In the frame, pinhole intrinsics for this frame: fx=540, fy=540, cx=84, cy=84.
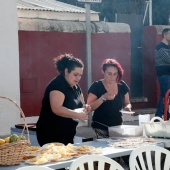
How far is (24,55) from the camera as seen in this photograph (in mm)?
10117

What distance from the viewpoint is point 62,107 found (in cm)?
551

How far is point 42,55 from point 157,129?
4866 mm

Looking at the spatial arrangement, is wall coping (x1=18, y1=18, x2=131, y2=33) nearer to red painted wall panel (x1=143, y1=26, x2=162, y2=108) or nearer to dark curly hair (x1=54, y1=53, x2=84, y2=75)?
red painted wall panel (x1=143, y1=26, x2=162, y2=108)

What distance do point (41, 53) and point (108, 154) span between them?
5.64 meters

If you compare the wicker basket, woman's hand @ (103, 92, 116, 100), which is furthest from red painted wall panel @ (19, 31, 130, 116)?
the wicker basket

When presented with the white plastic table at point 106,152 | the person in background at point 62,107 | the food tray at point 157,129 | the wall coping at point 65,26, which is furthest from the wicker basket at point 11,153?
the wall coping at point 65,26

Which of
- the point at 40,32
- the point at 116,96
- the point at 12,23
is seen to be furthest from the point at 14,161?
the point at 40,32

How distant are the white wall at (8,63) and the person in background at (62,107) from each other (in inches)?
152

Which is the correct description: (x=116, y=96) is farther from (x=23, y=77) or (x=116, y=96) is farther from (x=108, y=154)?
(x=23, y=77)

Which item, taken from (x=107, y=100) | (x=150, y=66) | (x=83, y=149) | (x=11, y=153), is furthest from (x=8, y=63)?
(x=11, y=153)

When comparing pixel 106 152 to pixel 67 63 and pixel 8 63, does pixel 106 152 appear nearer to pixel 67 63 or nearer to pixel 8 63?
pixel 67 63

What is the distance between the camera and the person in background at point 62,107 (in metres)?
5.56

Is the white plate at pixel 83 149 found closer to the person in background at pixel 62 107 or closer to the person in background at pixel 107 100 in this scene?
the person in background at pixel 62 107

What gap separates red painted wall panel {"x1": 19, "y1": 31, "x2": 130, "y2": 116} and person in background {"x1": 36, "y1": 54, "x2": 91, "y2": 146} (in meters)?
4.42
